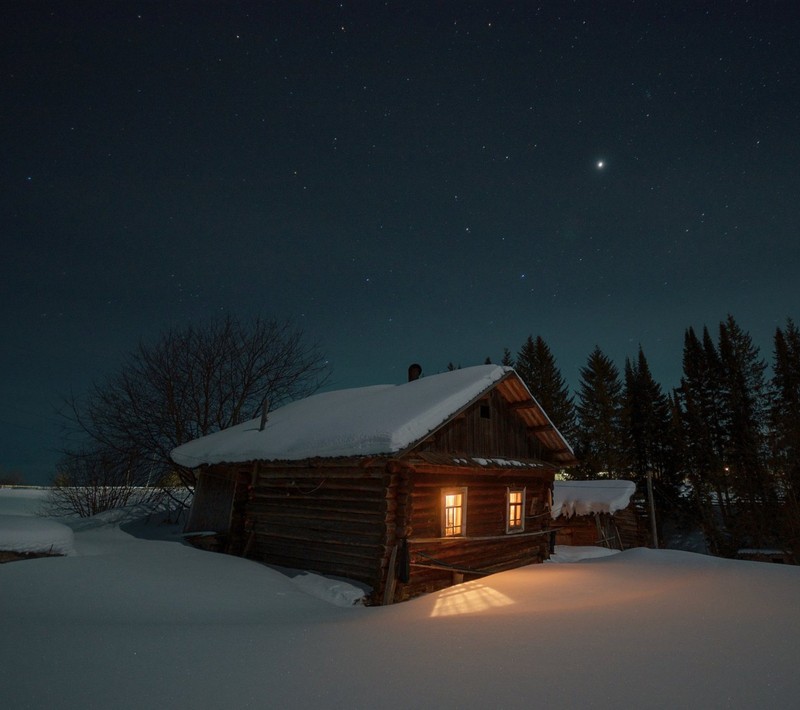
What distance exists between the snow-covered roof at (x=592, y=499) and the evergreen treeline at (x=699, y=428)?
327 inches

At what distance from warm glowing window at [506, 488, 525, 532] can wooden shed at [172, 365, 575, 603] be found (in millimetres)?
35

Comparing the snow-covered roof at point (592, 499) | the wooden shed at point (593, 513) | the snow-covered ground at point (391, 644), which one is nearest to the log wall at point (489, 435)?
the snow-covered ground at point (391, 644)

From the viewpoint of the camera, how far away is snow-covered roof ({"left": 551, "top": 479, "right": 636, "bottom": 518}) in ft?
82.5

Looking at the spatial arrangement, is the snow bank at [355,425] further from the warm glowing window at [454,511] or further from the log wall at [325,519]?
the warm glowing window at [454,511]

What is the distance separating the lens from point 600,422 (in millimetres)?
39906

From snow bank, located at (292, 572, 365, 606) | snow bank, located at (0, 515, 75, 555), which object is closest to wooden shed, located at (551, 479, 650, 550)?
snow bank, located at (292, 572, 365, 606)

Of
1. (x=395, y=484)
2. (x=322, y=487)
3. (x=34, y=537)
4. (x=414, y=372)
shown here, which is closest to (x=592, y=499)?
(x=414, y=372)

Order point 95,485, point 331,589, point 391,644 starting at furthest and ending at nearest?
point 95,485, point 331,589, point 391,644

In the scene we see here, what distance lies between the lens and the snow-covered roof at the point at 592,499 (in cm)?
2516

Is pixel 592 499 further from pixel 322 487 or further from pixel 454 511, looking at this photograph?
pixel 322 487

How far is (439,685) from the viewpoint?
3.83 m

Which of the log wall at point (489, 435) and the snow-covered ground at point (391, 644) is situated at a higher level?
the log wall at point (489, 435)

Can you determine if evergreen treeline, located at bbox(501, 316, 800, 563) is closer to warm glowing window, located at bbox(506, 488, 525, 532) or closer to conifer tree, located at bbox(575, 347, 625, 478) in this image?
conifer tree, located at bbox(575, 347, 625, 478)

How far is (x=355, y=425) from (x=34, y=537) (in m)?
6.81
